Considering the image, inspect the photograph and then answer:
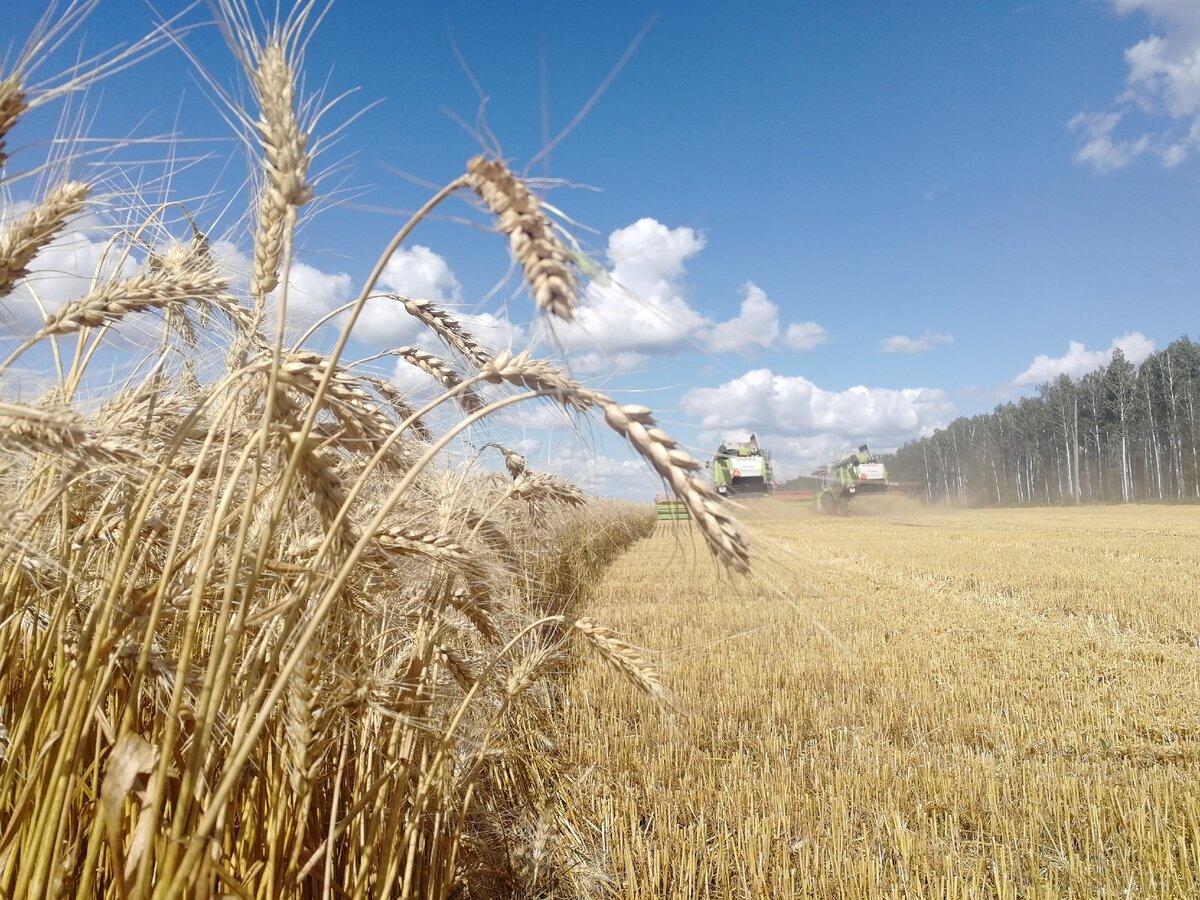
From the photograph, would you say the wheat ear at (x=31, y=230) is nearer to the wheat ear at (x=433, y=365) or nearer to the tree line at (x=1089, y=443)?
the wheat ear at (x=433, y=365)

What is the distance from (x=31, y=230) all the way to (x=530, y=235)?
1.08 m

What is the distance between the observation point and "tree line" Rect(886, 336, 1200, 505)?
59531 millimetres

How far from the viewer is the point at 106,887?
5.61ft

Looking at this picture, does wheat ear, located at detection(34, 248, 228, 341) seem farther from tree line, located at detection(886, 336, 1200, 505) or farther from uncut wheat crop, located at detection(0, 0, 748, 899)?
tree line, located at detection(886, 336, 1200, 505)

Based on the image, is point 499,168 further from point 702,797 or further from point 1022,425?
point 1022,425

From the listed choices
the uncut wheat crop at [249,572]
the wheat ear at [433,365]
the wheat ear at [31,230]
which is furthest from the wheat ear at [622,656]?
the wheat ear at [31,230]

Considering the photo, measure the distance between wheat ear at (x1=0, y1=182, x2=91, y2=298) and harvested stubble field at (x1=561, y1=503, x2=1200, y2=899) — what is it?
4.39 feet

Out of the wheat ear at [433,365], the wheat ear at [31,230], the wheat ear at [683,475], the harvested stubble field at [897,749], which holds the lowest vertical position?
the harvested stubble field at [897,749]

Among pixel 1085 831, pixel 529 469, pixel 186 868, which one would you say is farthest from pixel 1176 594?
pixel 186 868

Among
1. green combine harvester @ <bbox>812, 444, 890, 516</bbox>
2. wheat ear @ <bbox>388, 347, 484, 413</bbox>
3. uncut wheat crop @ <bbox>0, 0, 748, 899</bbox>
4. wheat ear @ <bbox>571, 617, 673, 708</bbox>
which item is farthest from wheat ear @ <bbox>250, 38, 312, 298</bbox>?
green combine harvester @ <bbox>812, 444, 890, 516</bbox>

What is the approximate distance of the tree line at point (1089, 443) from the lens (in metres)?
59.5

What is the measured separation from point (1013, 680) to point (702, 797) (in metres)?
3.46

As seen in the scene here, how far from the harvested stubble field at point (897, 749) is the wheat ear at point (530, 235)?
0.46 metres

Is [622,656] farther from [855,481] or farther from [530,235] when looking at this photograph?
[855,481]
